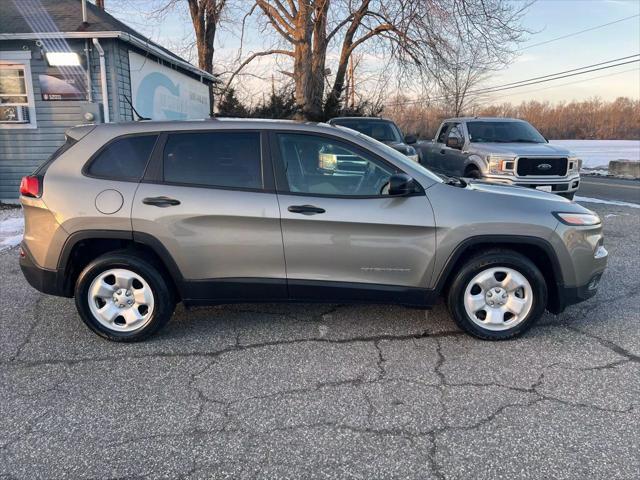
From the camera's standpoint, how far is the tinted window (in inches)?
149

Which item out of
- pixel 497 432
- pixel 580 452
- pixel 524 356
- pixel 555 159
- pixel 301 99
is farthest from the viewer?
pixel 301 99

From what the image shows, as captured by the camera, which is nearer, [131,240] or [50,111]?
[131,240]

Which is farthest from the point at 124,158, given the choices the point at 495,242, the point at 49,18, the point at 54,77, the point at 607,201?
the point at 607,201

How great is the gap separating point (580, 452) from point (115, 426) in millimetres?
2554

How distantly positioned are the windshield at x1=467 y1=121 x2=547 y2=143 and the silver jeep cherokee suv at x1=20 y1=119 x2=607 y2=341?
6.65 metres

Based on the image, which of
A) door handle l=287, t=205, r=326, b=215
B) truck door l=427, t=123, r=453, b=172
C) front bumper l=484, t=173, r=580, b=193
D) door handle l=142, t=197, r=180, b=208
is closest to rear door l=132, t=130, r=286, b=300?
door handle l=142, t=197, r=180, b=208

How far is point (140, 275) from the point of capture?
149 inches

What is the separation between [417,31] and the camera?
17125mm

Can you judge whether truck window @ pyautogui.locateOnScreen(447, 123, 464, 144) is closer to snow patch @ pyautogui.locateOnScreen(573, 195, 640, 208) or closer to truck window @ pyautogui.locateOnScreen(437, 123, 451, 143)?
truck window @ pyautogui.locateOnScreen(437, 123, 451, 143)

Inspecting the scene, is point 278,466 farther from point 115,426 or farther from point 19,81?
point 19,81

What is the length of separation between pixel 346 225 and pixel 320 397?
126cm

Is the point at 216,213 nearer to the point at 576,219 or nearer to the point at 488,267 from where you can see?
the point at 488,267

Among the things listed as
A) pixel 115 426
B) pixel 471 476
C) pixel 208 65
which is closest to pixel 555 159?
pixel 471 476

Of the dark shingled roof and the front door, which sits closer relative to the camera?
the front door
